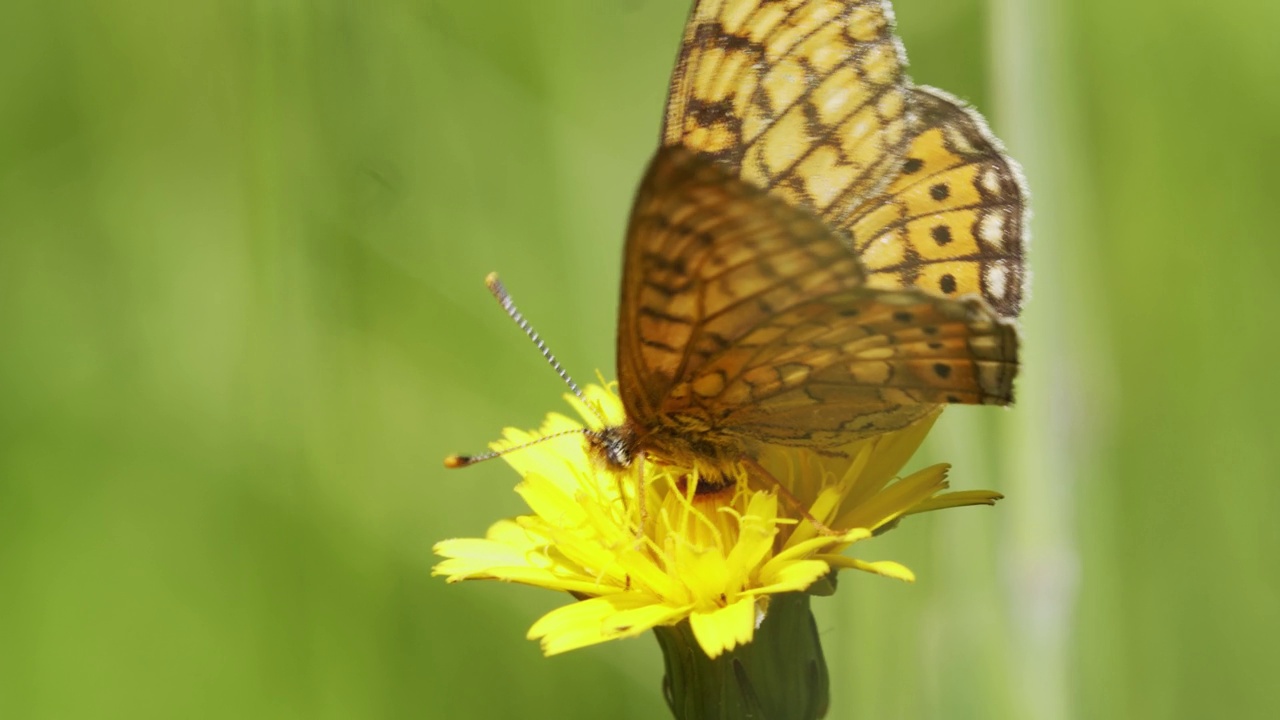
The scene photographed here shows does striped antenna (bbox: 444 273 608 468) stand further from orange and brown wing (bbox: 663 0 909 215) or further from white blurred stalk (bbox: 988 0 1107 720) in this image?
white blurred stalk (bbox: 988 0 1107 720)

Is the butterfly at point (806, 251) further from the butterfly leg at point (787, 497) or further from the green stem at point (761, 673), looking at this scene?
the green stem at point (761, 673)

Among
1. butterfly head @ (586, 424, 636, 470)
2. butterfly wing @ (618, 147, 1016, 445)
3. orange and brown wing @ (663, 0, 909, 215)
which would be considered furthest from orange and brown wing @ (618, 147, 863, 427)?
orange and brown wing @ (663, 0, 909, 215)

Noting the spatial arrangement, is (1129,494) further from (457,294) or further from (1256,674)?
(457,294)

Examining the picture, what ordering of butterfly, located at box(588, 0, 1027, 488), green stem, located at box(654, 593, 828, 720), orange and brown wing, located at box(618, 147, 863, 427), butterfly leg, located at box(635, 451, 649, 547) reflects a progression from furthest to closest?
butterfly leg, located at box(635, 451, 649, 547) → green stem, located at box(654, 593, 828, 720) → butterfly, located at box(588, 0, 1027, 488) → orange and brown wing, located at box(618, 147, 863, 427)

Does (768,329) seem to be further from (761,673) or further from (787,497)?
(761,673)

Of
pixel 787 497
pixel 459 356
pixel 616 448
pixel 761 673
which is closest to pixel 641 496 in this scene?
pixel 616 448

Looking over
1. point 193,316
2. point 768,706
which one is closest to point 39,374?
point 193,316
